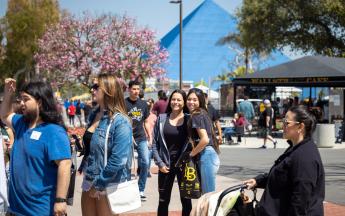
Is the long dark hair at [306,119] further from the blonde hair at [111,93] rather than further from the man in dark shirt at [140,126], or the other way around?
the man in dark shirt at [140,126]

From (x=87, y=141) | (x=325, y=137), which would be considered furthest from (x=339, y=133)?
(x=87, y=141)

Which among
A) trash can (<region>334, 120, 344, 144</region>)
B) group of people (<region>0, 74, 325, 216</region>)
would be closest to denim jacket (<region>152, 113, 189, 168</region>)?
group of people (<region>0, 74, 325, 216</region>)

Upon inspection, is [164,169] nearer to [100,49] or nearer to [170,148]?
[170,148]

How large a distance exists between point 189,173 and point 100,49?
1140 inches

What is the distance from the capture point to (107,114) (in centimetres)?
489

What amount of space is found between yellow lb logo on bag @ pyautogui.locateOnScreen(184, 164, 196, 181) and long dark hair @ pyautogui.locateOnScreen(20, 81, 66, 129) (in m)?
2.36

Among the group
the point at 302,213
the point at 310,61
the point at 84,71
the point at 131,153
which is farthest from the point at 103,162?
the point at 84,71

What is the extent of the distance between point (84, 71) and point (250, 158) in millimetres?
19413

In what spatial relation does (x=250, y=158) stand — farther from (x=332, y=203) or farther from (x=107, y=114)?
(x=107, y=114)

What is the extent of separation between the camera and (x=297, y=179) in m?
4.01

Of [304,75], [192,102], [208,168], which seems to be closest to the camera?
[208,168]

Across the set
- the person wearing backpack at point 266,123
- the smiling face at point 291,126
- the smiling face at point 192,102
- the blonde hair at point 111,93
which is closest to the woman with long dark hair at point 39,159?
the blonde hair at point 111,93

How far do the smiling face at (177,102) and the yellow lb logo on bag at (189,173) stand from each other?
62 centimetres

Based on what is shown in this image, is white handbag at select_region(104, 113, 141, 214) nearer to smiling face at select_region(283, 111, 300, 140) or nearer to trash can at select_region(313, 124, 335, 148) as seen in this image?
smiling face at select_region(283, 111, 300, 140)
